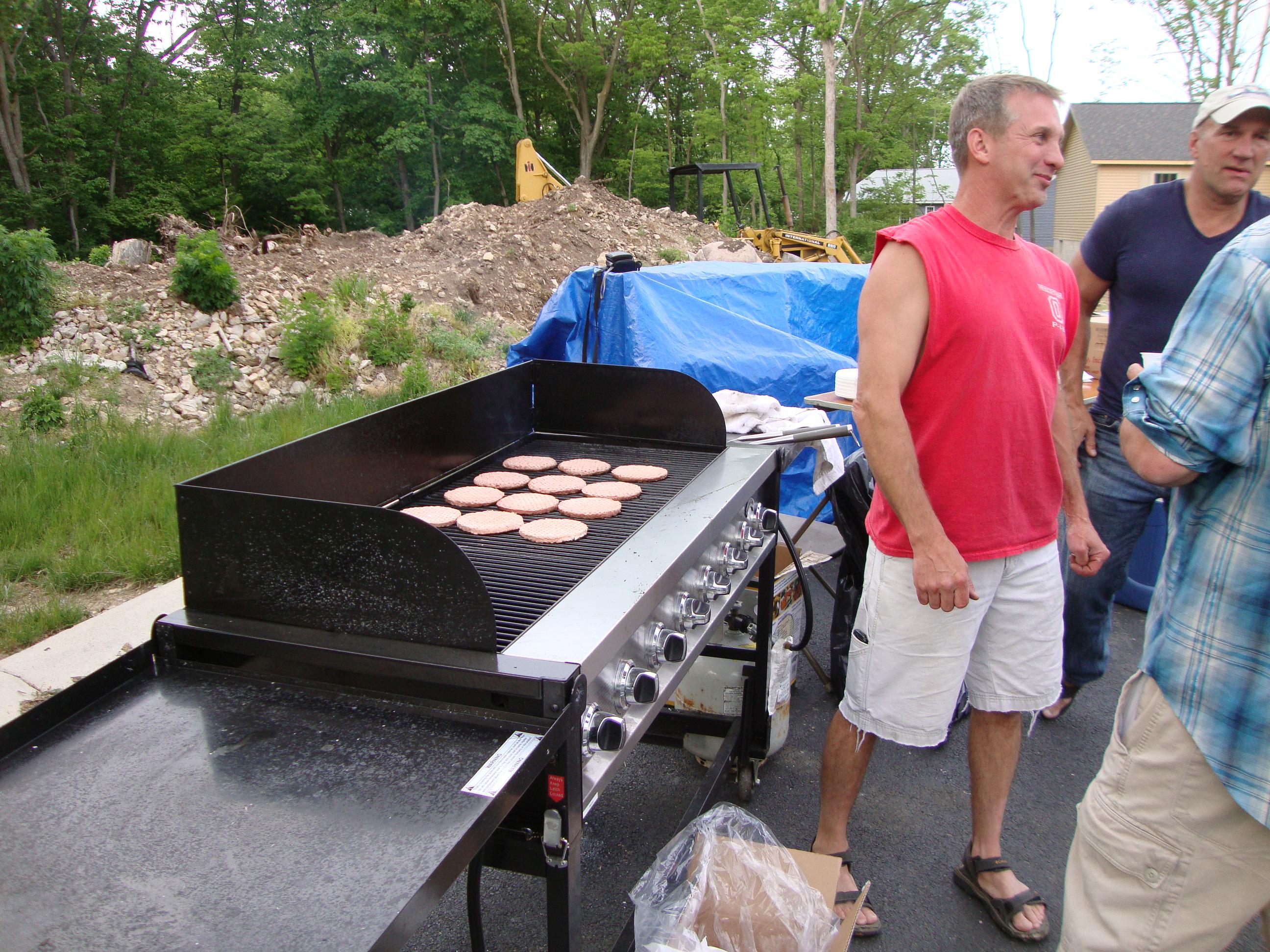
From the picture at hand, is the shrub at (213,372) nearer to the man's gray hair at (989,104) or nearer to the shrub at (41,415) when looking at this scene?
the shrub at (41,415)

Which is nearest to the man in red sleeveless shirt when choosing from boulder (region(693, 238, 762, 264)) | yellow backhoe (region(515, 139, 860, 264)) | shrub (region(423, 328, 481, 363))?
shrub (region(423, 328, 481, 363))

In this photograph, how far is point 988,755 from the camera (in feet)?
7.58

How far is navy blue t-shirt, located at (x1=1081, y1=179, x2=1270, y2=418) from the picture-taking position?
2.66m

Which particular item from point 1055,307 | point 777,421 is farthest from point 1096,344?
point 1055,307

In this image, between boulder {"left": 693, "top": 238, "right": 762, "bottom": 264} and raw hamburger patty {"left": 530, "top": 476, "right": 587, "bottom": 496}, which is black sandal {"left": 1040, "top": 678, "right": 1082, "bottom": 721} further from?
boulder {"left": 693, "top": 238, "right": 762, "bottom": 264}

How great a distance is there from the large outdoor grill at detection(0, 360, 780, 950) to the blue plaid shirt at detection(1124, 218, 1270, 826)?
910mm

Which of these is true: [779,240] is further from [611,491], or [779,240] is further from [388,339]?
[611,491]

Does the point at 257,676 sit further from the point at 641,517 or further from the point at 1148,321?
the point at 1148,321

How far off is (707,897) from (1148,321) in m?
2.22

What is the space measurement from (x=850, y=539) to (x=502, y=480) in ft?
4.28

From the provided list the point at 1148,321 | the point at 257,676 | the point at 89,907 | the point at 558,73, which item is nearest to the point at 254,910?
the point at 89,907

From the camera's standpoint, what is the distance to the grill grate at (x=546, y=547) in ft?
5.59

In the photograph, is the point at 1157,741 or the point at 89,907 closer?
the point at 89,907

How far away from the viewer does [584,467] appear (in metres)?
2.62
